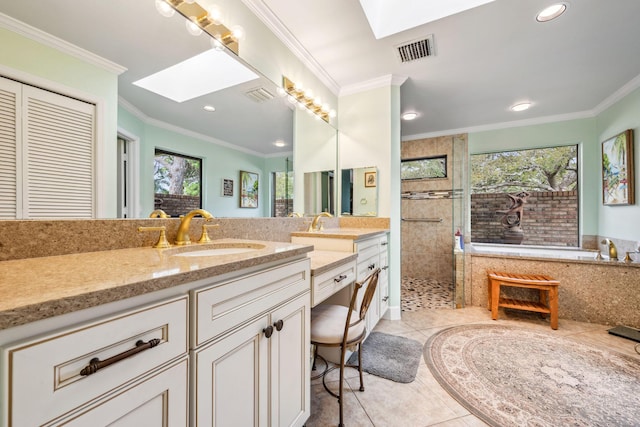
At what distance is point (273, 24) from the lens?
73.4 inches

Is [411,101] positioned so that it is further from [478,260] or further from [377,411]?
[377,411]

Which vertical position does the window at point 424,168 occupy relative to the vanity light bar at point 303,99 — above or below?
below

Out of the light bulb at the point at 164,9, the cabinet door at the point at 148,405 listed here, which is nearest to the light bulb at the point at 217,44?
the light bulb at the point at 164,9

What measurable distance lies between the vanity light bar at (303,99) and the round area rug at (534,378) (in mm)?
2271

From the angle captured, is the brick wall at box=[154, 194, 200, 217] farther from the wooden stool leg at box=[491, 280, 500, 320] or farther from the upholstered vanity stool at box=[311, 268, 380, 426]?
the wooden stool leg at box=[491, 280, 500, 320]

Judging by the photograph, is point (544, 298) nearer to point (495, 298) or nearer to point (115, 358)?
point (495, 298)

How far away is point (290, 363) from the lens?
1.04 metres

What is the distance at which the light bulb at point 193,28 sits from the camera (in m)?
1.28

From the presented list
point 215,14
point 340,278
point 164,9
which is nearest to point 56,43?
point 164,9

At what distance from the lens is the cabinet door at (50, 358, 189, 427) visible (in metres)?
0.50

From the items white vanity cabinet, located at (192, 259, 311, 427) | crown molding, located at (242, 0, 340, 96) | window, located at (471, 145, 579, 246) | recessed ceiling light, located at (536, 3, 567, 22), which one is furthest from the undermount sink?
window, located at (471, 145, 579, 246)

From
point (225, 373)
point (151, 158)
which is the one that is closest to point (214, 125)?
point (151, 158)

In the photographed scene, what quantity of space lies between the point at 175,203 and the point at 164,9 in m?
0.91

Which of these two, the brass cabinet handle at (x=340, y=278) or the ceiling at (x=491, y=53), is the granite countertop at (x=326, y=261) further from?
the ceiling at (x=491, y=53)
